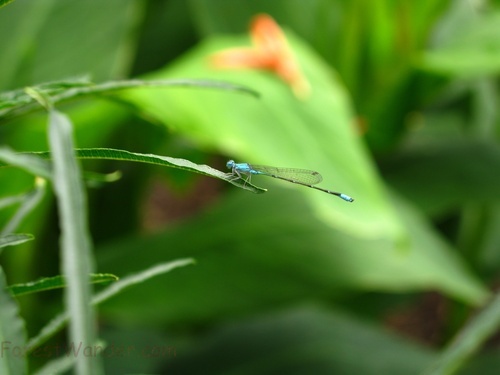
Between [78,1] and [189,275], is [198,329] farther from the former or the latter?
[78,1]

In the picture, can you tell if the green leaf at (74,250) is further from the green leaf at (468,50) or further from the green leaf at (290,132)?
the green leaf at (468,50)

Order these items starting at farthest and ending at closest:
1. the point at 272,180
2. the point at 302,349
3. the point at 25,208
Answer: the point at 302,349, the point at 272,180, the point at 25,208

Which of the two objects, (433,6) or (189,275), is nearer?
(189,275)

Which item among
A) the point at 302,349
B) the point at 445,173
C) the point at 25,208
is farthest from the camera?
the point at 445,173

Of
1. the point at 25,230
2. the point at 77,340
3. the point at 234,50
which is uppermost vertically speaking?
the point at 234,50

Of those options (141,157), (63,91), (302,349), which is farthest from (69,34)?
(141,157)

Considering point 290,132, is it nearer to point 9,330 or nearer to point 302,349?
point 302,349

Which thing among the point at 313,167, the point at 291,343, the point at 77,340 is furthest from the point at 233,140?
the point at 77,340
